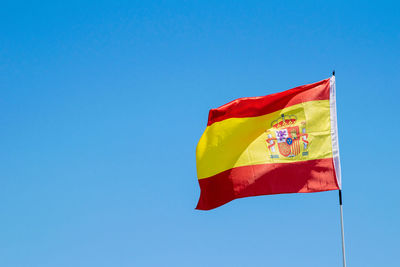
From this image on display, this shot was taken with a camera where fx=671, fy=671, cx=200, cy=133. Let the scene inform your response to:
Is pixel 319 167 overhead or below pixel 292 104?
below

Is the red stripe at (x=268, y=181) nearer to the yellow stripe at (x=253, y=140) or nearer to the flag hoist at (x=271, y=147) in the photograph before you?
the flag hoist at (x=271, y=147)

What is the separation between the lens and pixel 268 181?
28781mm

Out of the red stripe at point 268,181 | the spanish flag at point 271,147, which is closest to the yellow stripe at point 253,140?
the spanish flag at point 271,147

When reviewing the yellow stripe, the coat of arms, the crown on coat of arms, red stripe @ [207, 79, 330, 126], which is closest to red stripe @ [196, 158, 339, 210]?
the yellow stripe

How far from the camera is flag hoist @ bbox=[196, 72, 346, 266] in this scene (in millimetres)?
28344

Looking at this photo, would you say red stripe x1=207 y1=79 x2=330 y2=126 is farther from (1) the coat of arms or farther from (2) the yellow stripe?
(1) the coat of arms

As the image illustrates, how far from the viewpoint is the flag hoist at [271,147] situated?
2834 centimetres

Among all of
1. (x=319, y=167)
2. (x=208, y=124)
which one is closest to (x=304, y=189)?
(x=319, y=167)

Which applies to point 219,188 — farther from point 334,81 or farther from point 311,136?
point 334,81

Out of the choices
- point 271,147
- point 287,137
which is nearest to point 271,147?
point 271,147

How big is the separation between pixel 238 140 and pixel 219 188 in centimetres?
234

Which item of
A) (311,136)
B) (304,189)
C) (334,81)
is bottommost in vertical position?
(304,189)

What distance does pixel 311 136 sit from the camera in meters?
29.0

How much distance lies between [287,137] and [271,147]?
824mm
